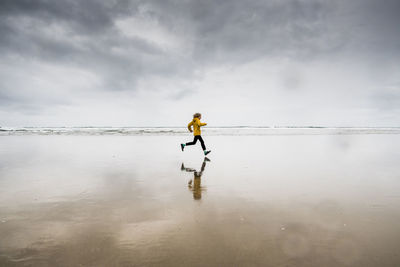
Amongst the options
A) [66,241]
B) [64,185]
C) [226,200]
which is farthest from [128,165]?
[66,241]

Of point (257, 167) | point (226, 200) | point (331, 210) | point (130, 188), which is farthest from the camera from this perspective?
point (257, 167)

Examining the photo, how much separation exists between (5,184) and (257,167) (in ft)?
23.3

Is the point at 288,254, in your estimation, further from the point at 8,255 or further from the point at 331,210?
the point at 8,255

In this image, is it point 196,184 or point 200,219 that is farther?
point 196,184

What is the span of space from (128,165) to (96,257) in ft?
19.1

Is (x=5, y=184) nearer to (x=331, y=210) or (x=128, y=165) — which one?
(x=128, y=165)

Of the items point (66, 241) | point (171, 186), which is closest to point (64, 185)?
point (171, 186)

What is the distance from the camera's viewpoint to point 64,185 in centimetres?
562

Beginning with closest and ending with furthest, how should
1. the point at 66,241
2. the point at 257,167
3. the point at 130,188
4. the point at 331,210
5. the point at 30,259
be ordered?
the point at 30,259
the point at 66,241
the point at 331,210
the point at 130,188
the point at 257,167

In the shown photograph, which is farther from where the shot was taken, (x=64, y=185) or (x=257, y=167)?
(x=257, y=167)

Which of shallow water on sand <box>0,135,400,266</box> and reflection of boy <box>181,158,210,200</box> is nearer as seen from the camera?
shallow water on sand <box>0,135,400,266</box>

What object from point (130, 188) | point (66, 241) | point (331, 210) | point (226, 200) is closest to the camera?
point (66, 241)

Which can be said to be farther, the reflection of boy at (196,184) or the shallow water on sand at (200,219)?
the reflection of boy at (196,184)

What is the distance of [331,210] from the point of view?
12.9 ft
